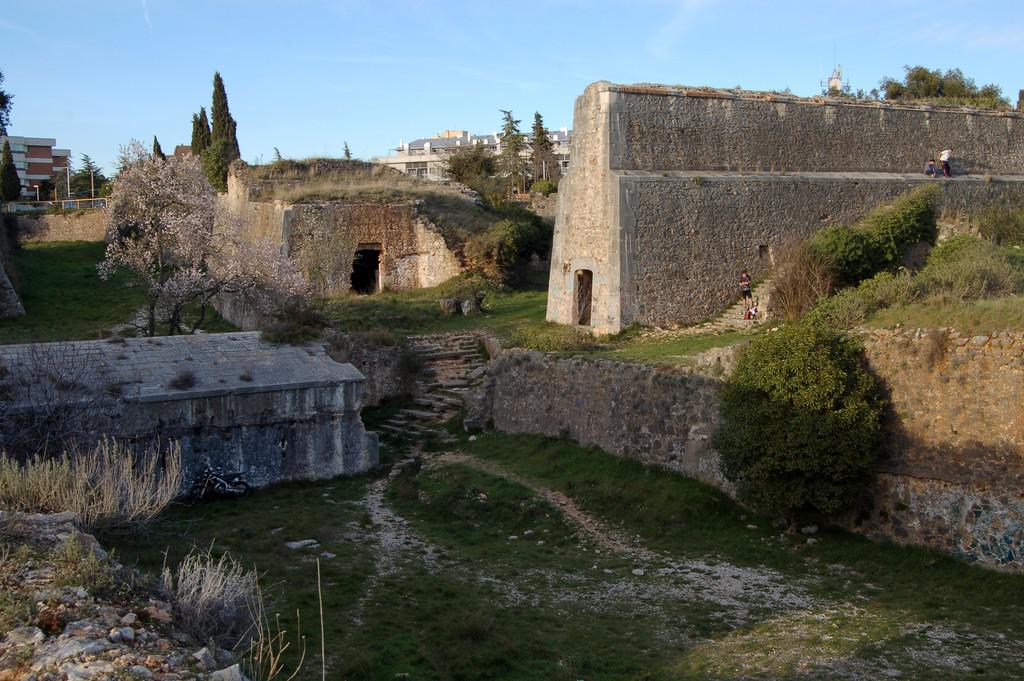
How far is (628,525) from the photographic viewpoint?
14.1 m

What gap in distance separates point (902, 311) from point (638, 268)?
7.65 meters

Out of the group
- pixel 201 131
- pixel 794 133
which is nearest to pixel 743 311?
pixel 794 133

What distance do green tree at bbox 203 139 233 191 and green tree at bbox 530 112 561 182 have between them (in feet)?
61.9

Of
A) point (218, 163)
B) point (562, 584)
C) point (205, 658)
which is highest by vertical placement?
point (218, 163)

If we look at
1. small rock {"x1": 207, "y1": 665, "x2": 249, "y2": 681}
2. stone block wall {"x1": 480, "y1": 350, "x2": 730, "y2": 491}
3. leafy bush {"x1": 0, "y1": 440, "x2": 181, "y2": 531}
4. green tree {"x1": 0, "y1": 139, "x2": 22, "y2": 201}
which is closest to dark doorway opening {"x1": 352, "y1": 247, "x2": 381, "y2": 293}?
stone block wall {"x1": 480, "y1": 350, "x2": 730, "y2": 491}

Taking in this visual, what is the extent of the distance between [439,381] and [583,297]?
3911mm

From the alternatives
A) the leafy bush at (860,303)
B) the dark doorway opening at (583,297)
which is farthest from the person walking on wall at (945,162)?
the leafy bush at (860,303)

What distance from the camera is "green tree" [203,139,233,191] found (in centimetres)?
4138

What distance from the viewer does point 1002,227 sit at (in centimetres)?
2248

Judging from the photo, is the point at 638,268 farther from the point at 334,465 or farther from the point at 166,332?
the point at 166,332

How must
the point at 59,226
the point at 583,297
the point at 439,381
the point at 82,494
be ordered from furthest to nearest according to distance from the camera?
the point at 59,226 < the point at 583,297 < the point at 439,381 < the point at 82,494

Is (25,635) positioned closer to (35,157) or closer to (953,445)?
(953,445)

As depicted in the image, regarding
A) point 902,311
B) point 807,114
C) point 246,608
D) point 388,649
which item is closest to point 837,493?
point 902,311

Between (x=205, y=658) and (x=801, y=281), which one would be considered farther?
(x=801, y=281)
